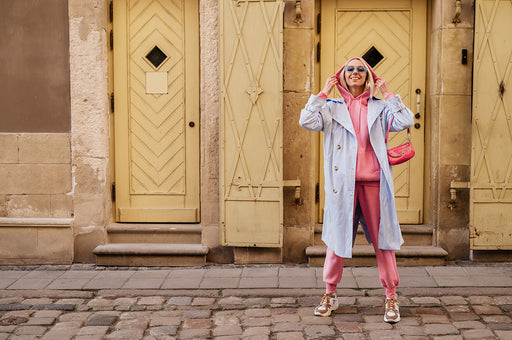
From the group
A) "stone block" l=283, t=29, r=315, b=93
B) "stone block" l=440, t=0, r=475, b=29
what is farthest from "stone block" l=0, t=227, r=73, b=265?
"stone block" l=440, t=0, r=475, b=29

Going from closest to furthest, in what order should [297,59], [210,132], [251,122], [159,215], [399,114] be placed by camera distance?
[399,114] → [251,122] → [297,59] → [210,132] → [159,215]

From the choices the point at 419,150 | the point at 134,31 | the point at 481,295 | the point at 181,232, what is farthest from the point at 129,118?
the point at 481,295

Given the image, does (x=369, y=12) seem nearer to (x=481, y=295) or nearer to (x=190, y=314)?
(x=481, y=295)

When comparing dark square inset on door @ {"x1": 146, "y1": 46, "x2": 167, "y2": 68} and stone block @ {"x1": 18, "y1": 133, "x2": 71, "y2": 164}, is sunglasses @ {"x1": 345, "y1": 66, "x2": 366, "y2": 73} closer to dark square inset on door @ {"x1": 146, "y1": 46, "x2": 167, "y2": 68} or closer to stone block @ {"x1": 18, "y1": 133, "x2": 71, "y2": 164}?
dark square inset on door @ {"x1": 146, "y1": 46, "x2": 167, "y2": 68}

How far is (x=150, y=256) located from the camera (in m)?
6.42

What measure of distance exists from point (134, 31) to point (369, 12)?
2.56m

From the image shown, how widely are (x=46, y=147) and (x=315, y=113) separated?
3408 mm

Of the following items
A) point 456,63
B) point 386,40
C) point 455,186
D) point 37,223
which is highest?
point 386,40

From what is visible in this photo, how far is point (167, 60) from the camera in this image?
671 cm

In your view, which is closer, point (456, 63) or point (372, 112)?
point (372, 112)

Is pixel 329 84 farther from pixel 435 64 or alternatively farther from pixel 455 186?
pixel 455 186

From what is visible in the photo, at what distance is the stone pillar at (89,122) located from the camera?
646 cm

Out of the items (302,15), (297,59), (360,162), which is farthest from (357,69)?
(302,15)

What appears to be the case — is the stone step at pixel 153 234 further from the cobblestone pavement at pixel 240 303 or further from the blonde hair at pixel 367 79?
the blonde hair at pixel 367 79
